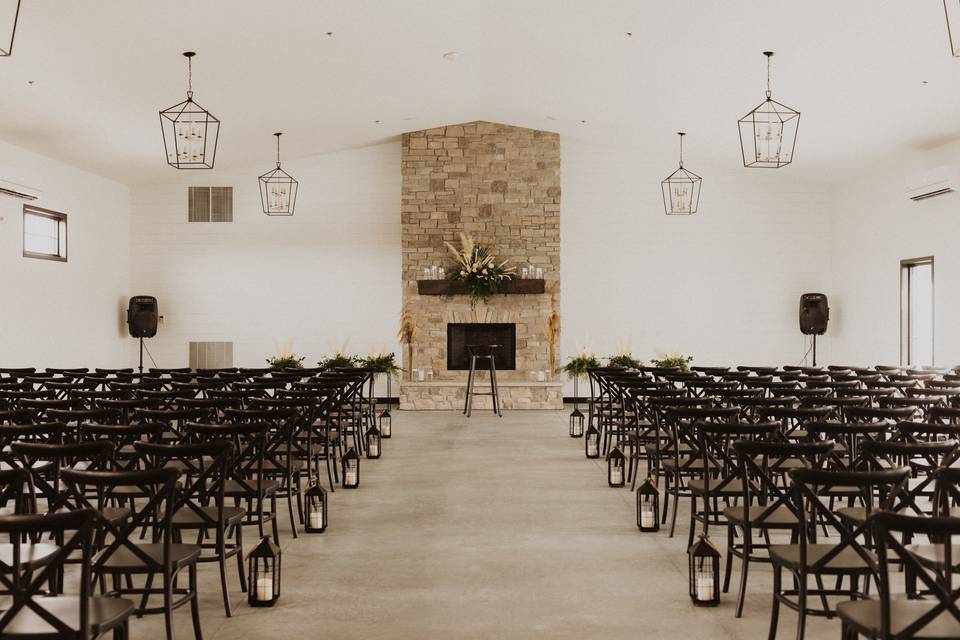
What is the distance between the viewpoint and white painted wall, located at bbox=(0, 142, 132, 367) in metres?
11.9

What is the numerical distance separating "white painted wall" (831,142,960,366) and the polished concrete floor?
6.69 metres

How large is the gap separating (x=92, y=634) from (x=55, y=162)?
12.3m

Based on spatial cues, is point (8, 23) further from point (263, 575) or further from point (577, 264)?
point (577, 264)

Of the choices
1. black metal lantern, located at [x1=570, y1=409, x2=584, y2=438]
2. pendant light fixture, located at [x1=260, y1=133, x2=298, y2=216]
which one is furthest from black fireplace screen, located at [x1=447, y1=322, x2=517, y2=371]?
black metal lantern, located at [x1=570, y1=409, x2=584, y2=438]

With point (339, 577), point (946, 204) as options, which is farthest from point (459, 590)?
point (946, 204)

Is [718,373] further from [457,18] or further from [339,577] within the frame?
[339,577]

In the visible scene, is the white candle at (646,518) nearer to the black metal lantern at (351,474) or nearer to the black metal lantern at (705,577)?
the black metal lantern at (705,577)

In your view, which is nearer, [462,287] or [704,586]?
[704,586]

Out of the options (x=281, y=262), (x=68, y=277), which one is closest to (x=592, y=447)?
(x=281, y=262)

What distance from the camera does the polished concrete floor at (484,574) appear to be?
158 inches

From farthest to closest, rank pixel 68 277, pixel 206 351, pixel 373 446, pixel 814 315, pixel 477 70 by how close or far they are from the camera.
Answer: pixel 206 351 → pixel 814 315 → pixel 68 277 → pixel 477 70 → pixel 373 446

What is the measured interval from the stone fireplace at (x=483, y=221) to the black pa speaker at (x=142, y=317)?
15.4 feet

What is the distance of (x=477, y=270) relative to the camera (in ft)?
48.6

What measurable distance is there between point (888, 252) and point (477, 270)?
6.82 metres
